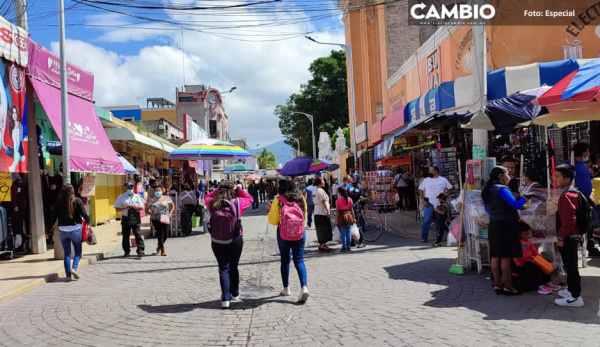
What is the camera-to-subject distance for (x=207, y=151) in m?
15.7

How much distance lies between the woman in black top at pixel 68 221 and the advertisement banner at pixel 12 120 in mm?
1970

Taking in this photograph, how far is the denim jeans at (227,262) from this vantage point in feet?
20.1

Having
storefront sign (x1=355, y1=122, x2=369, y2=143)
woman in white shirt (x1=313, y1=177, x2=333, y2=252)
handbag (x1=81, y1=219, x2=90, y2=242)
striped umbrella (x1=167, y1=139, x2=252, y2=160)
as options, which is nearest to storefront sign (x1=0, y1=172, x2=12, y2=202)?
handbag (x1=81, y1=219, x2=90, y2=242)

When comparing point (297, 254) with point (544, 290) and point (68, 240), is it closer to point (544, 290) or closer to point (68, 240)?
point (544, 290)

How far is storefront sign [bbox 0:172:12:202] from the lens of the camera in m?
10.7

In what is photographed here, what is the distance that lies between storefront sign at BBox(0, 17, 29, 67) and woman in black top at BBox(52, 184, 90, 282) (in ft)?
10.8

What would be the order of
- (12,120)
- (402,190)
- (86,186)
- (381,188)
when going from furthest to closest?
(402,190), (381,188), (86,186), (12,120)

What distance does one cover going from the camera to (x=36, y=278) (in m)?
8.30

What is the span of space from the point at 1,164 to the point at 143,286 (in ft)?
13.6

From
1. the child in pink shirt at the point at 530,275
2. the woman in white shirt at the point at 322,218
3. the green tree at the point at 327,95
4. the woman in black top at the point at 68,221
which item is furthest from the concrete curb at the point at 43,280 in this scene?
the green tree at the point at 327,95

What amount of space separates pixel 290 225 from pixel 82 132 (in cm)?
746

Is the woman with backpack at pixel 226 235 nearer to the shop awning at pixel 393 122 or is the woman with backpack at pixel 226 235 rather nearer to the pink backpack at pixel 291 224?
the pink backpack at pixel 291 224

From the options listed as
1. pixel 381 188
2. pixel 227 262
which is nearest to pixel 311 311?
pixel 227 262

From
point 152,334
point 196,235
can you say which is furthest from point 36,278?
point 196,235
